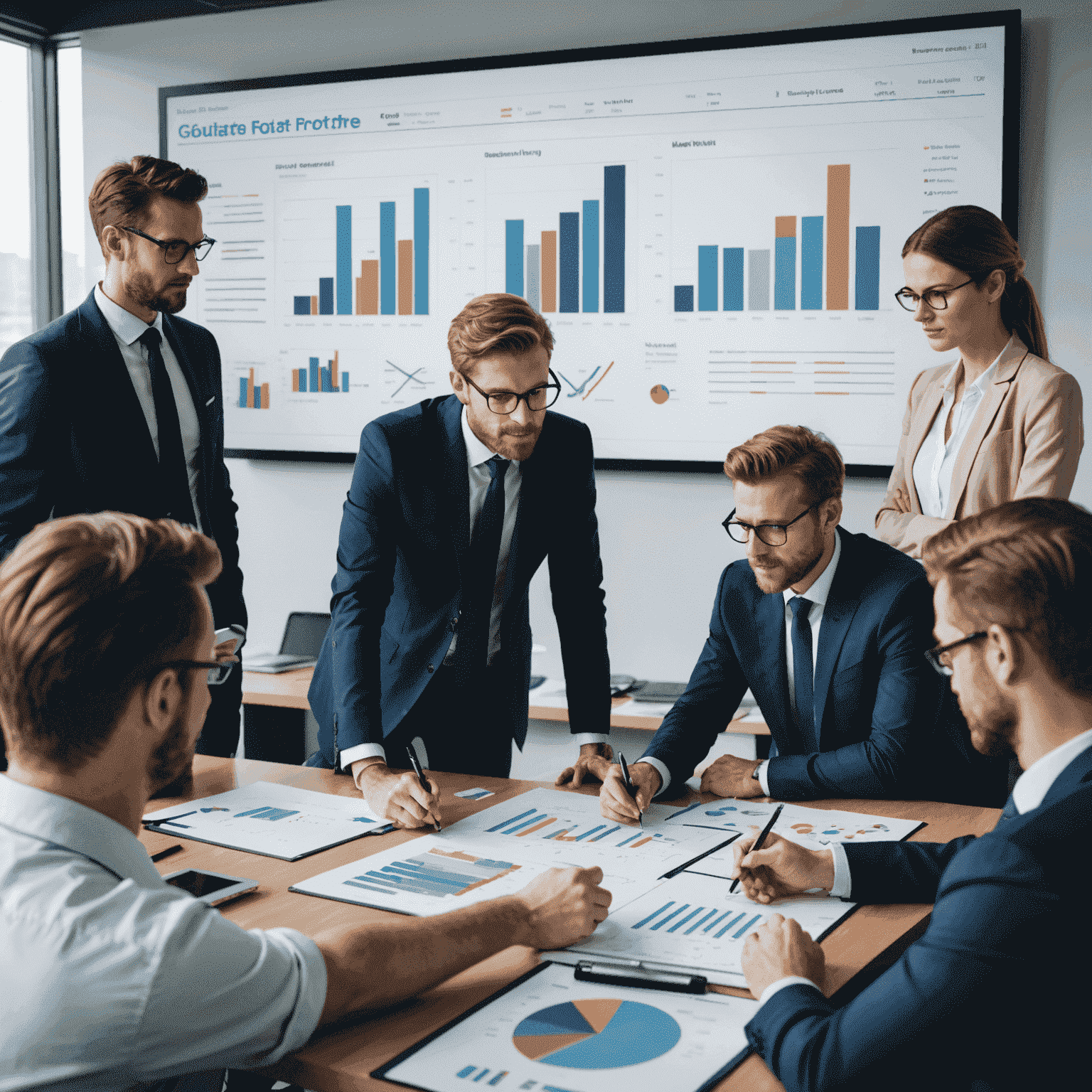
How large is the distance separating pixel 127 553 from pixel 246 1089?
34.1 inches

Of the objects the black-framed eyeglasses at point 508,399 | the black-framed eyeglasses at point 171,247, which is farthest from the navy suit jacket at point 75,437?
the black-framed eyeglasses at point 508,399

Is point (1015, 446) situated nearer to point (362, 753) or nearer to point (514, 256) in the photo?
point (362, 753)

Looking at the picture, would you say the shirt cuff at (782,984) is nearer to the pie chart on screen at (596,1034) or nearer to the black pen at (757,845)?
the pie chart on screen at (596,1034)

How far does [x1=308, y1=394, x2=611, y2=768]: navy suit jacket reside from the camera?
2.23m

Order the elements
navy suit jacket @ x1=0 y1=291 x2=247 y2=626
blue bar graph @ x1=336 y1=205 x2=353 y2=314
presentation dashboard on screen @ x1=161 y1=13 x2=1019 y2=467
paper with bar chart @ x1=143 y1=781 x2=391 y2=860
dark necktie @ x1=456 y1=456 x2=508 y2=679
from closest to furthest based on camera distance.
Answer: paper with bar chart @ x1=143 y1=781 x2=391 y2=860
dark necktie @ x1=456 y1=456 x2=508 y2=679
navy suit jacket @ x1=0 y1=291 x2=247 y2=626
presentation dashboard on screen @ x1=161 y1=13 x2=1019 y2=467
blue bar graph @ x1=336 y1=205 x2=353 y2=314

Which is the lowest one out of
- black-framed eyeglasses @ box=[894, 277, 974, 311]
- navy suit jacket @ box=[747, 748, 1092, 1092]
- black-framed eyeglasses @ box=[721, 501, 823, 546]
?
navy suit jacket @ box=[747, 748, 1092, 1092]

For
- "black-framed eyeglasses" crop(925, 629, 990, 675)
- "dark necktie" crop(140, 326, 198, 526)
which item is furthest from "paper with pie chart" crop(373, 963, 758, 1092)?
"dark necktie" crop(140, 326, 198, 526)

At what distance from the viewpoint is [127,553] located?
1.11 meters

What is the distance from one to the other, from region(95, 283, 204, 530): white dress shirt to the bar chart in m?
1.60

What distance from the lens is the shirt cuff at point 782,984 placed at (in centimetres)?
122

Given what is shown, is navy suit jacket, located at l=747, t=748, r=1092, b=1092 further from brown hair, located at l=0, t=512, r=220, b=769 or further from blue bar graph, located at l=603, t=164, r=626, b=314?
blue bar graph, located at l=603, t=164, r=626, b=314

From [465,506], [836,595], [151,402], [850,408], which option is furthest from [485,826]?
[850,408]

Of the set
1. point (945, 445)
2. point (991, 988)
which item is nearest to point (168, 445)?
point (945, 445)

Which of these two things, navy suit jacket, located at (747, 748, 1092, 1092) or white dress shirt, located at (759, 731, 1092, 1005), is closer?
navy suit jacket, located at (747, 748, 1092, 1092)
